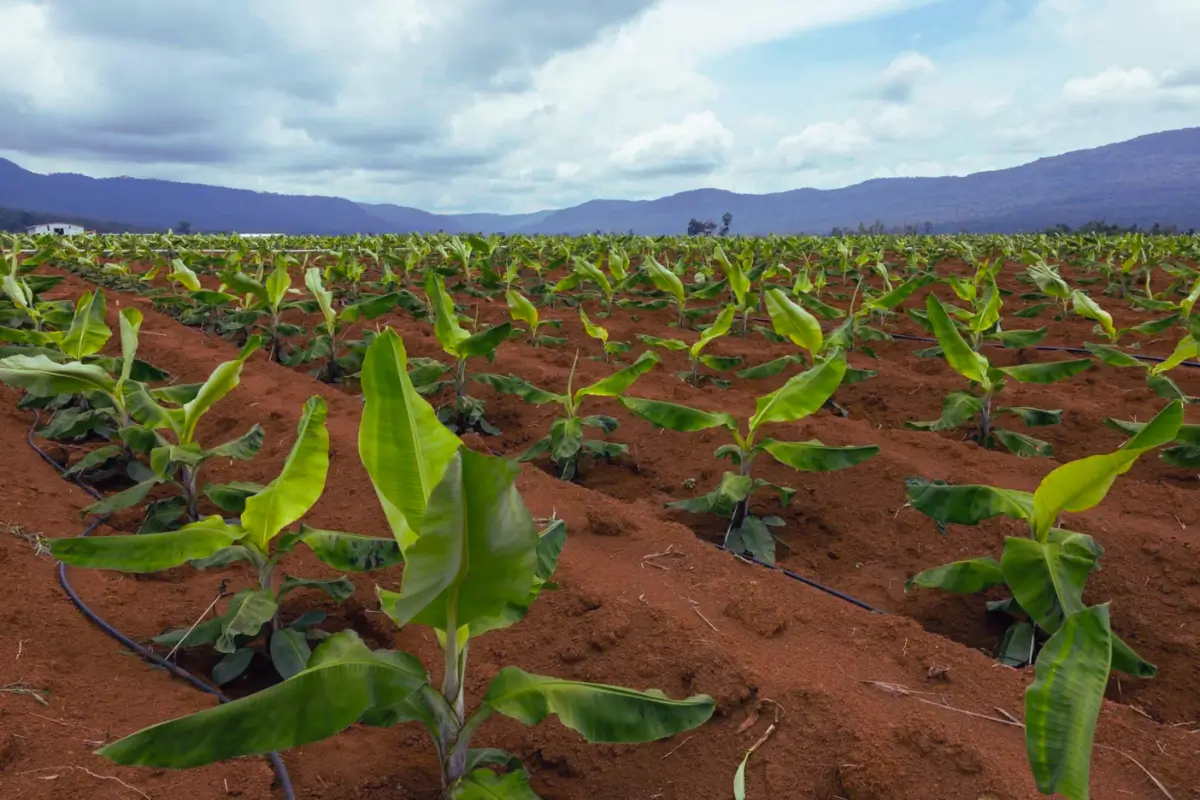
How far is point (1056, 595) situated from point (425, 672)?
1.81 m

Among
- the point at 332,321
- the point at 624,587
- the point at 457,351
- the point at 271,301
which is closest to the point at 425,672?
the point at 624,587

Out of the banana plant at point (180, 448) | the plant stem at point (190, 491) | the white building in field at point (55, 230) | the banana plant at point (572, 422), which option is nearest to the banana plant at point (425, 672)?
the banana plant at point (180, 448)

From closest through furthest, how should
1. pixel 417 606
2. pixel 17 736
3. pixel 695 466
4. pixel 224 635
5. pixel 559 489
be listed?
pixel 417 606
pixel 17 736
pixel 224 635
pixel 559 489
pixel 695 466

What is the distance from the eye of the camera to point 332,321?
5332 mm

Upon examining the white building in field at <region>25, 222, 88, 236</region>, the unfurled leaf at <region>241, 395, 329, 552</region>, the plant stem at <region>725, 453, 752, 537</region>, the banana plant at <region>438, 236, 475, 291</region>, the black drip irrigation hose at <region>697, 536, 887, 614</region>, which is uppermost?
the white building in field at <region>25, 222, 88, 236</region>

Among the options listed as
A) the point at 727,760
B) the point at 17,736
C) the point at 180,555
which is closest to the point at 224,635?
the point at 180,555

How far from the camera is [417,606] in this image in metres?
1.24

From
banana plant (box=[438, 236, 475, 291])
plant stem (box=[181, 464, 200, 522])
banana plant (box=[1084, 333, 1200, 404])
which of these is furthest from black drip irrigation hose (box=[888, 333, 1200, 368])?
plant stem (box=[181, 464, 200, 522])

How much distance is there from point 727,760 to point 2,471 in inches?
147

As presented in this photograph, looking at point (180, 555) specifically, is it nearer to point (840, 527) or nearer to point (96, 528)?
point (96, 528)

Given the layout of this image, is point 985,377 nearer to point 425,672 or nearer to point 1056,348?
point 425,672

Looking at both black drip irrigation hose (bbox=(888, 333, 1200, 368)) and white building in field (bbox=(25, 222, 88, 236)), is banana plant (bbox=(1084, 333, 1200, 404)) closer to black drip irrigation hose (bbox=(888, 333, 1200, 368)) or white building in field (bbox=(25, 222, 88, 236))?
black drip irrigation hose (bbox=(888, 333, 1200, 368))

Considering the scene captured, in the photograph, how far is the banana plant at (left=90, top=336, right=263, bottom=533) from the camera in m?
2.57

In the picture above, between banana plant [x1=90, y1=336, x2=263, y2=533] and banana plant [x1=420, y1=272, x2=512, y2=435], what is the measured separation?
1.14 metres
